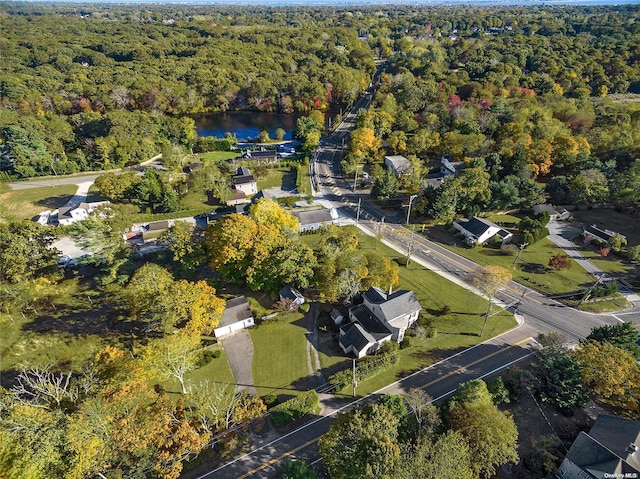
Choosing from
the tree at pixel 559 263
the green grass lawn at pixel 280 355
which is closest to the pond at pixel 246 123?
the green grass lawn at pixel 280 355

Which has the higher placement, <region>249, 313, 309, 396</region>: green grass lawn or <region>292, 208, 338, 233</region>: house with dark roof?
<region>292, 208, 338, 233</region>: house with dark roof

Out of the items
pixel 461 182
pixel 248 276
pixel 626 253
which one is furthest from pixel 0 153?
pixel 626 253

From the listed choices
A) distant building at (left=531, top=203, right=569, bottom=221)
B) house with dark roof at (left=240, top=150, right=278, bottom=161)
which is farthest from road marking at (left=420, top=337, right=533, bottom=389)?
house with dark roof at (left=240, top=150, right=278, bottom=161)

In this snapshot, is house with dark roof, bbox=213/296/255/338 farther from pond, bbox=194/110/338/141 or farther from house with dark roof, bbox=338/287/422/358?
pond, bbox=194/110/338/141

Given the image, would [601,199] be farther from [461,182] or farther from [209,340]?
[209,340]

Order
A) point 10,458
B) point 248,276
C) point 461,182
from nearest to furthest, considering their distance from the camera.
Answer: point 10,458 < point 248,276 < point 461,182

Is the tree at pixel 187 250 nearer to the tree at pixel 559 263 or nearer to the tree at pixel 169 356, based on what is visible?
the tree at pixel 169 356
